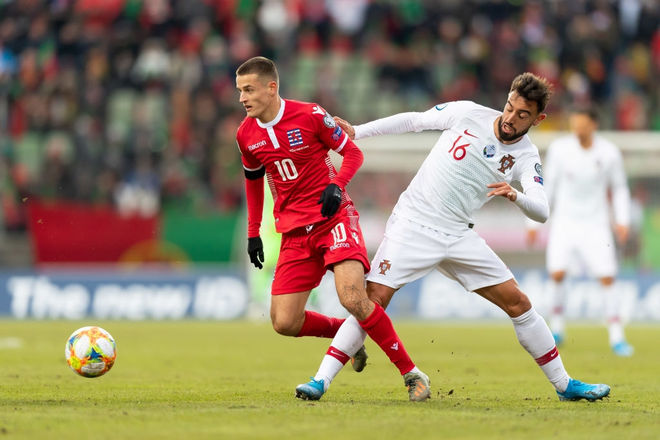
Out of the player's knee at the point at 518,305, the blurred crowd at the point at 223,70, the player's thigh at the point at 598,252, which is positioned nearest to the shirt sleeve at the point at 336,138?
the player's knee at the point at 518,305

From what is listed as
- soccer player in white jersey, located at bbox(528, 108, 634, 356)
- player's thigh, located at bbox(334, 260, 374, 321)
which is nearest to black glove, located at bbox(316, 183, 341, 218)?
player's thigh, located at bbox(334, 260, 374, 321)

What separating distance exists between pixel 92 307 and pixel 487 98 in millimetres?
8975

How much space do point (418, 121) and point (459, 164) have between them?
43 cm

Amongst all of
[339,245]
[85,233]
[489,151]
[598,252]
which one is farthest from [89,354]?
[85,233]

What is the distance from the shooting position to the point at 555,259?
12297 mm

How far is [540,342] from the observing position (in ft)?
23.0

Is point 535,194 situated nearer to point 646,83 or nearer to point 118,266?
point 118,266

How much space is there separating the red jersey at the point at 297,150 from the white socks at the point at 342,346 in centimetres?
81

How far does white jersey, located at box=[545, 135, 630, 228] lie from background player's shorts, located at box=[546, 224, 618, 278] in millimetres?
90

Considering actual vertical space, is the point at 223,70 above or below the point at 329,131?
above

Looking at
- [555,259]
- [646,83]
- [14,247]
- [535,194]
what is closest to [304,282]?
[535,194]

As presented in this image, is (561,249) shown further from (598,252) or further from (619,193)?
(619,193)

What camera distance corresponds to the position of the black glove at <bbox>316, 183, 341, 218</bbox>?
6781 mm

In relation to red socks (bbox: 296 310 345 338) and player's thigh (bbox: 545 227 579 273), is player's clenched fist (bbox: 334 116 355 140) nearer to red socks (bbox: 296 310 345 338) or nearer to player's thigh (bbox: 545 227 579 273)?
red socks (bbox: 296 310 345 338)
